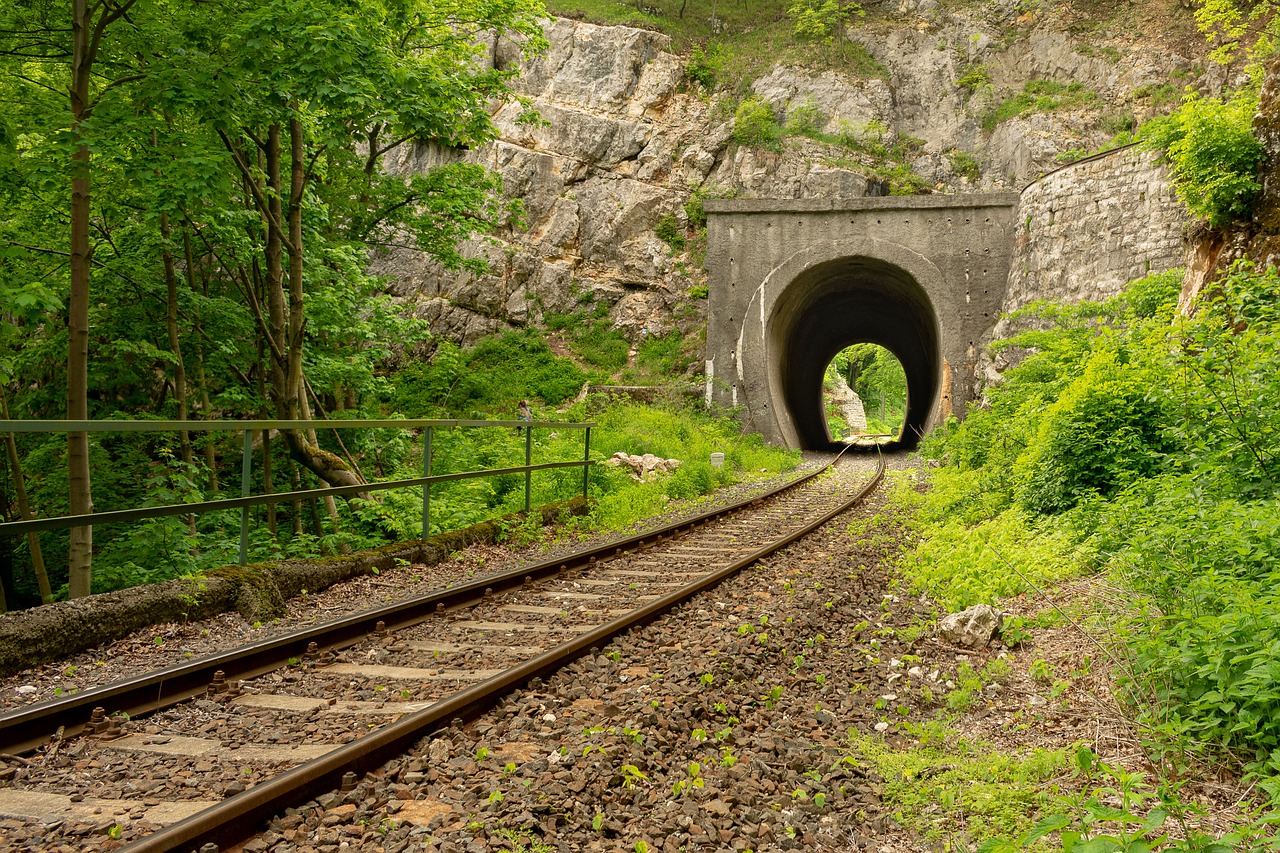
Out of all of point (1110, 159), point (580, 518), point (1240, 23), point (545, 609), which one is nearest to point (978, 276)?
point (1110, 159)

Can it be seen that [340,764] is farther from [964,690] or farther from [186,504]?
[964,690]

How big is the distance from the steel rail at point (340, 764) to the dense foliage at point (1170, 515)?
278cm

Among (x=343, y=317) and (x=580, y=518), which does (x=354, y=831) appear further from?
(x=343, y=317)

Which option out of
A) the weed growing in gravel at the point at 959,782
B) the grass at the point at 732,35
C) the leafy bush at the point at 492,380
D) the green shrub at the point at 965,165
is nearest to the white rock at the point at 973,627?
the weed growing in gravel at the point at 959,782

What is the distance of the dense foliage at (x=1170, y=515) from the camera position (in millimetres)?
2816

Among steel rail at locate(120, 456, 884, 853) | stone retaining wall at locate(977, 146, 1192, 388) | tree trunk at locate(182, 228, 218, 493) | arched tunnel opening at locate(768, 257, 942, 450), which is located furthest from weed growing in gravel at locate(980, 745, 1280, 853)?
arched tunnel opening at locate(768, 257, 942, 450)

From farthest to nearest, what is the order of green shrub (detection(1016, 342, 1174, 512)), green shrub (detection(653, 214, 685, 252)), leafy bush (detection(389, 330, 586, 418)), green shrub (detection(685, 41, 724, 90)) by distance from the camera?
1. green shrub (detection(685, 41, 724, 90))
2. green shrub (detection(653, 214, 685, 252))
3. leafy bush (detection(389, 330, 586, 418))
4. green shrub (detection(1016, 342, 1174, 512))

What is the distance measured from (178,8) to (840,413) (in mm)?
47396

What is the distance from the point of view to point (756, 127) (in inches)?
1105

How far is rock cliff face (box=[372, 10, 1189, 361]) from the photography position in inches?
1022

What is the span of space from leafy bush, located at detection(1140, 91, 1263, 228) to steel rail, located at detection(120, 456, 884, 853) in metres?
8.37

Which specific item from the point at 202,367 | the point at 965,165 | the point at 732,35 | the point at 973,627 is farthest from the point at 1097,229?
the point at 732,35

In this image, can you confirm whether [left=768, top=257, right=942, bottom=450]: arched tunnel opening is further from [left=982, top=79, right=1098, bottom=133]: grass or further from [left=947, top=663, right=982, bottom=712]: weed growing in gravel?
[left=947, top=663, right=982, bottom=712]: weed growing in gravel

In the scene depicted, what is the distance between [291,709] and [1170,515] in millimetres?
4898
